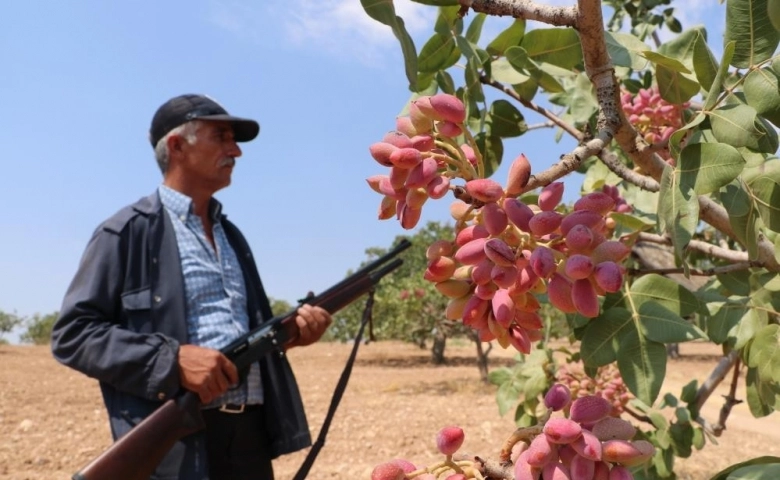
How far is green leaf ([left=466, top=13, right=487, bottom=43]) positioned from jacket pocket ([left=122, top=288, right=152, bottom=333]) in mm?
1372

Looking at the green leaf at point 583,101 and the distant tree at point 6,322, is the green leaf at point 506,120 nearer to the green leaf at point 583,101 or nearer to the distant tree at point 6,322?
the green leaf at point 583,101

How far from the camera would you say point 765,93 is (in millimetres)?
752

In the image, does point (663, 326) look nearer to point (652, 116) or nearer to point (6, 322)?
point (652, 116)

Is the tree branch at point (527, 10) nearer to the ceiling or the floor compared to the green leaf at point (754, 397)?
nearer to the ceiling

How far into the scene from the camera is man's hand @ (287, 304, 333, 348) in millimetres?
2547

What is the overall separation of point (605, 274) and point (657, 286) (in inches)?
21.1

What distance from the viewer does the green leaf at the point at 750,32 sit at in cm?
73

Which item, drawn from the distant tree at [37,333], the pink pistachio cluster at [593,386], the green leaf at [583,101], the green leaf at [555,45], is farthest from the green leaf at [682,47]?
the distant tree at [37,333]

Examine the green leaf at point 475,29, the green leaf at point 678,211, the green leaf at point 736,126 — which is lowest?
the green leaf at point 678,211

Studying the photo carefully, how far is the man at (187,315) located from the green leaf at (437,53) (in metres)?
1.26

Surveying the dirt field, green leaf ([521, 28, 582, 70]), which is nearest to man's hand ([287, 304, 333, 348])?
the dirt field

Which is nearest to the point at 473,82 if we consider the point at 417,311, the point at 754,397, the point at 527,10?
the point at 527,10

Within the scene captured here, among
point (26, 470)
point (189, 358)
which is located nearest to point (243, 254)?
point (189, 358)

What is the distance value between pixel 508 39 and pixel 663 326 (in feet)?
1.61
